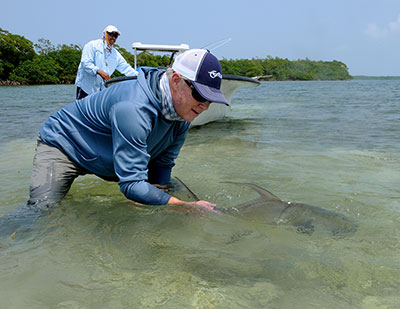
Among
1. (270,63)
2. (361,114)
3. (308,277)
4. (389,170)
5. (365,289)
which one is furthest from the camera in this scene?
(270,63)

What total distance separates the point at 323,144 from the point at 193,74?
4.85m

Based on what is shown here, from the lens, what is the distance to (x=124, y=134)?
2.29 metres

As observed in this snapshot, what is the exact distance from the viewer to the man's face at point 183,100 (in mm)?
2207

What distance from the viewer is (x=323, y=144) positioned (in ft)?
21.1

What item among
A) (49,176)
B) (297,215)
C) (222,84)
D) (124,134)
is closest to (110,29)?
(222,84)

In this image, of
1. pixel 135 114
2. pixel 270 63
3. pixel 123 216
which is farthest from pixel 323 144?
pixel 270 63

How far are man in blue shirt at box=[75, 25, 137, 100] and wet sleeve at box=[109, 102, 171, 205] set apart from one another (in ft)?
12.6

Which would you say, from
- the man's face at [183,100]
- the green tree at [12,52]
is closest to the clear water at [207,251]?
the man's face at [183,100]

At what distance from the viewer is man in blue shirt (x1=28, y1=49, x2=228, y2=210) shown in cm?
220

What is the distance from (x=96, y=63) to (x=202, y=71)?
440 centimetres

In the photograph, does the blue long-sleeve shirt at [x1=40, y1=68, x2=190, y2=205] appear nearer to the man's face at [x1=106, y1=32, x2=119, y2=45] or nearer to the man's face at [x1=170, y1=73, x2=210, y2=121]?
the man's face at [x1=170, y1=73, x2=210, y2=121]

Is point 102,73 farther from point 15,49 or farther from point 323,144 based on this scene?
point 15,49

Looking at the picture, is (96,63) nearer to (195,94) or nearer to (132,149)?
(132,149)

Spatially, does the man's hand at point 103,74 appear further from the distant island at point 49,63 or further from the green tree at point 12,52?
the green tree at point 12,52
